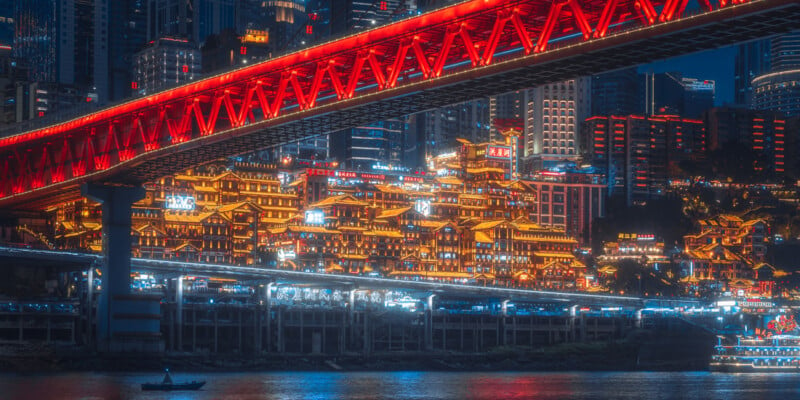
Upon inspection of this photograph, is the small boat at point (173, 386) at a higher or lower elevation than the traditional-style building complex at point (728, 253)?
lower

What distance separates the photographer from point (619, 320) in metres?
151

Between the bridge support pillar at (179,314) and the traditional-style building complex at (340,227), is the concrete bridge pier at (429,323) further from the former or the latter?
the bridge support pillar at (179,314)

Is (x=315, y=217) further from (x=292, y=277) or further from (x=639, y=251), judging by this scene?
(x=639, y=251)

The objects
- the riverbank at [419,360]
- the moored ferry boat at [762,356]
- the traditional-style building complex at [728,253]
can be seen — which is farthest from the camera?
the traditional-style building complex at [728,253]

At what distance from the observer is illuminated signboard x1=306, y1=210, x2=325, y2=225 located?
551ft

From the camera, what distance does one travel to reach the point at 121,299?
95875mm

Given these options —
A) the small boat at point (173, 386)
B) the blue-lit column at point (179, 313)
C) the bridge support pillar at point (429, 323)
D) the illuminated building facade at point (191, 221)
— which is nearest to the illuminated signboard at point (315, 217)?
the illuminated building facade at point (191, 221)

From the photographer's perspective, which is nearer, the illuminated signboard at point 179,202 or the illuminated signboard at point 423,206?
the illuminated signboard at point 179,202

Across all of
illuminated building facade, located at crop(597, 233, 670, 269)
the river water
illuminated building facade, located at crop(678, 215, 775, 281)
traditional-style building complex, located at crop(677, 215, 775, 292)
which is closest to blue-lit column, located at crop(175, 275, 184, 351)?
the river water

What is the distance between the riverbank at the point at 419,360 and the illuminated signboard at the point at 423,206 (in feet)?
162

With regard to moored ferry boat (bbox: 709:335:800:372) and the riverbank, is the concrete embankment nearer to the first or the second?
the riverbank

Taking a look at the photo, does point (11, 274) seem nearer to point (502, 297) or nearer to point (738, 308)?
point (502, 297)

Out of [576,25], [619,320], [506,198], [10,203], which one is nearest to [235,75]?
[576,25]

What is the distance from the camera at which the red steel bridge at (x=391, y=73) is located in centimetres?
5181
